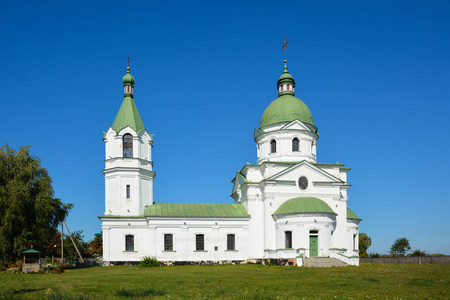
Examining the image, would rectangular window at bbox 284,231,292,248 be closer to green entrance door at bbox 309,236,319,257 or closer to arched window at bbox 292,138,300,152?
green entrance door at bbox 309,236,319,257

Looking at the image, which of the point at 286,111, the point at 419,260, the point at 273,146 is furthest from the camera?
the point at 273,146

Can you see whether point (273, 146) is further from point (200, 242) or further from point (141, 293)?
point (141, 293)

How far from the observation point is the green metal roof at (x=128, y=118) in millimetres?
41219

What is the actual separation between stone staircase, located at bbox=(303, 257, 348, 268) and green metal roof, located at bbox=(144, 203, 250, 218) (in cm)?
805

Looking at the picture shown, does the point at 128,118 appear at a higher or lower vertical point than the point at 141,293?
higher

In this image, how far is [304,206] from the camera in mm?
37531

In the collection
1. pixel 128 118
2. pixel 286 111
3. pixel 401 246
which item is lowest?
pixel 401 246

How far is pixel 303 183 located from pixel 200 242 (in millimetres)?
11553

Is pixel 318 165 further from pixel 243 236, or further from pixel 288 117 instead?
pixel 243 236

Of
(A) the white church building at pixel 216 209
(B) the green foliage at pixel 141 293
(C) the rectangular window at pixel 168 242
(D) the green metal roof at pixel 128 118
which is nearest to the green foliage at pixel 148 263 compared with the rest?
(A) the white church building at pixel 216 209

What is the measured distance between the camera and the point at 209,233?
41.2 metres

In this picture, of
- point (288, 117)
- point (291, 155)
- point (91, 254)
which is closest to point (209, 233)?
point (291, 155)

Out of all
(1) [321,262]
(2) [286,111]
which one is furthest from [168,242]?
(2) [286,111]

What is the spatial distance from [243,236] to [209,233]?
3.36 metres
